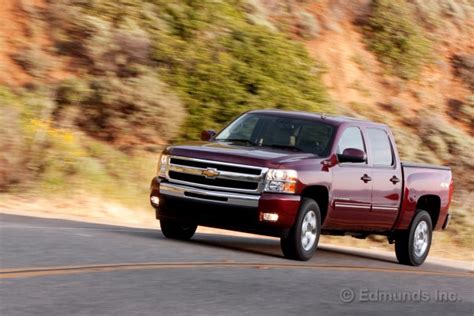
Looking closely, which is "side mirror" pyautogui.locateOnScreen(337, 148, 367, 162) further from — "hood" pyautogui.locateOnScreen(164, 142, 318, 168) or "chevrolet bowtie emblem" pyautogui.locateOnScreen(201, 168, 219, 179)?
Answer: "chevrolet bowtie emblem" pyautogui.locateOnScreen(201, 168, 219, 179)

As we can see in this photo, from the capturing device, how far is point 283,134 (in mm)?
14039

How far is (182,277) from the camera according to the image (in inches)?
404

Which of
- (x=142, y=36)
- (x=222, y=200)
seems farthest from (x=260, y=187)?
(x=142, y=36)

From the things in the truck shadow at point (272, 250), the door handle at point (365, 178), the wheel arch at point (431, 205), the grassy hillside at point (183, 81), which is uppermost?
the door handle at point (365, 178)

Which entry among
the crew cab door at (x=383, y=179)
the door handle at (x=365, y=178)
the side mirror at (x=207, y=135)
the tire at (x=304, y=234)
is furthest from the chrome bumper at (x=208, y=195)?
the crew cab door at (x=383, y=179)

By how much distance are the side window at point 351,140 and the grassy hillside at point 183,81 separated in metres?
6.62

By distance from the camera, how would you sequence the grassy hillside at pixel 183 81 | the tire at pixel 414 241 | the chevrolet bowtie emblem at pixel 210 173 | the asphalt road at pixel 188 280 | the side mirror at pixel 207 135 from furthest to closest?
the grassy hillside at pixel 183 81
the tire at pixel 414 241
the side mirror at pixel 207 135
the chevrolet bowtie emblem at pixel 210 173
the asphalt road at pixel 188 280

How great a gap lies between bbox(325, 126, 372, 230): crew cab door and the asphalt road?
1.85 feet

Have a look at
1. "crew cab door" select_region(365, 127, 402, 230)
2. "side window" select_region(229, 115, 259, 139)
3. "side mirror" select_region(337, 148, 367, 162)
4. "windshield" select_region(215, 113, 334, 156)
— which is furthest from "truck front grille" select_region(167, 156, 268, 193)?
"crew cab door" select_region(365, 127, 402, 230)

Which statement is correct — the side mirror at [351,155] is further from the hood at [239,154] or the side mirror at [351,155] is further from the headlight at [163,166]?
the headlight at [163,166]

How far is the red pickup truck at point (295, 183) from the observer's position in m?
12.8

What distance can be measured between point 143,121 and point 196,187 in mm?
10755

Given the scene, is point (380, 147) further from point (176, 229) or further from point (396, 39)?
point (396, 39)

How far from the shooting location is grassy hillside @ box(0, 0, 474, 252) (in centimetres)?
2112
